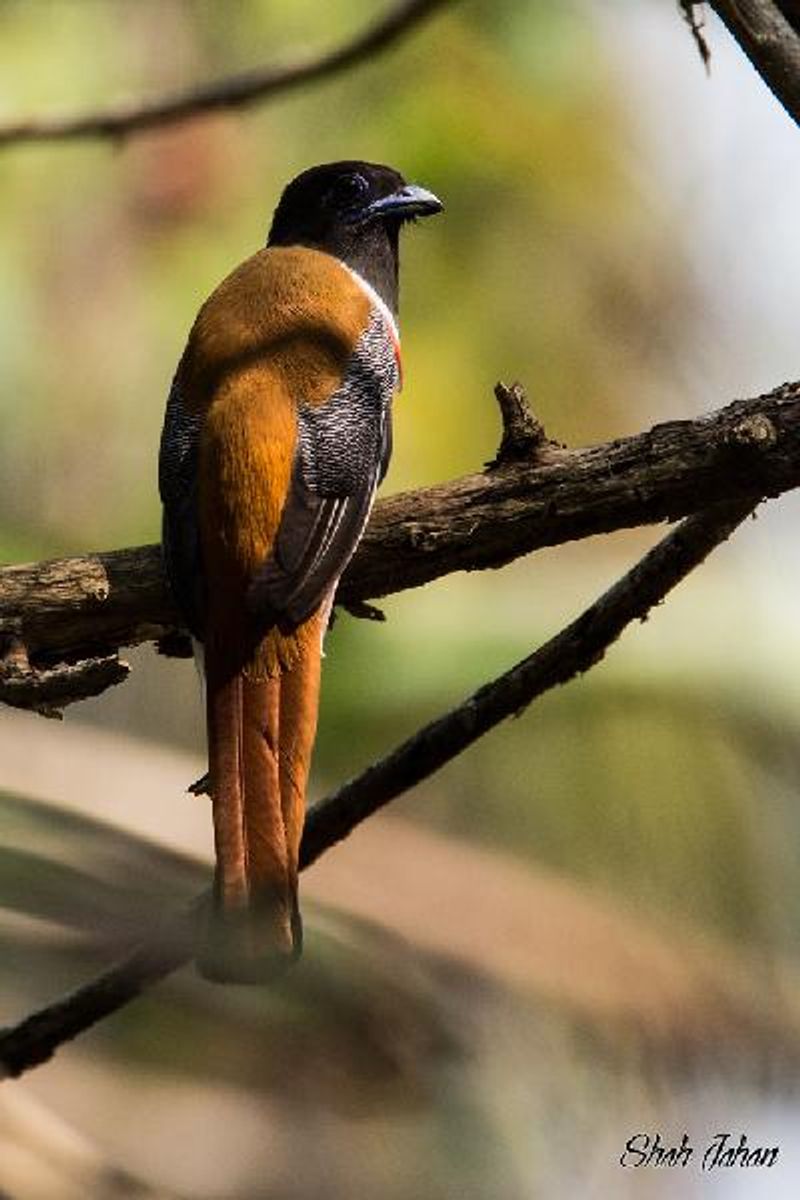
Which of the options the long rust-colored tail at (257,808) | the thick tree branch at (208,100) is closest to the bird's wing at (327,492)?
the long rust-colored tail at (257,808)

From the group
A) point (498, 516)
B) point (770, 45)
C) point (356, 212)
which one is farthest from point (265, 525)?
point (356, 212)

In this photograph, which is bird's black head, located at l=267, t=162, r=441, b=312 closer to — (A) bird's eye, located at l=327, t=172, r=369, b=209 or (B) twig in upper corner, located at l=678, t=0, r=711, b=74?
(A) bird's eye, located at l=327, t=172, r=369, b=209

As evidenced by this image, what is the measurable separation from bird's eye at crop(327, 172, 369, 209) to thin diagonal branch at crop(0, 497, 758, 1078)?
1925 mm

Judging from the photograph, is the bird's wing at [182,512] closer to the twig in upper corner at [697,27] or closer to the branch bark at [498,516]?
the branch bark at [498,516]

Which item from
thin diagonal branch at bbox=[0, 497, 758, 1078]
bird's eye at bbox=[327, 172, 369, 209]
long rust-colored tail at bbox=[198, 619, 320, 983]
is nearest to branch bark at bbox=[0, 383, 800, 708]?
thin diagonal branch at bbox=[0, 497, 758, 1078]

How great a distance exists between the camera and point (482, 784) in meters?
6.92

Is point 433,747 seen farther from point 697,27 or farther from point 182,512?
point 697,27

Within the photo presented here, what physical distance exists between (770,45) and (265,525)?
1307mm

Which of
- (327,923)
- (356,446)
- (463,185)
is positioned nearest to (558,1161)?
(327,923)

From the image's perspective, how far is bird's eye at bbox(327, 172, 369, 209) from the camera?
586 cm

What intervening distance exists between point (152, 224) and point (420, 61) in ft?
3.24

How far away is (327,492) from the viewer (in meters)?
4.46

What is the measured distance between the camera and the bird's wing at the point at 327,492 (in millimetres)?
4312

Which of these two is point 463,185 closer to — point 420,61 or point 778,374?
point 420,61
